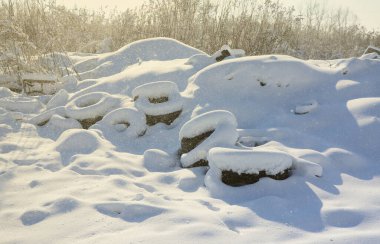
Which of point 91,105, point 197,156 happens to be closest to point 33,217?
point 197,156

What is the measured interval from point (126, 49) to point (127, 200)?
12.8ft

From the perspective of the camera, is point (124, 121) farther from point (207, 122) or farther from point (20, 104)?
point (20, 104)

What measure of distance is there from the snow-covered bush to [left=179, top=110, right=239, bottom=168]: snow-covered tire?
386mm

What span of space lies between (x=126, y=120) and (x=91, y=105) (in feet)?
1.86

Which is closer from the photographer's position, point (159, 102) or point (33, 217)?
point (33, 217)

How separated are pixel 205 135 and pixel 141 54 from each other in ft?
9.34

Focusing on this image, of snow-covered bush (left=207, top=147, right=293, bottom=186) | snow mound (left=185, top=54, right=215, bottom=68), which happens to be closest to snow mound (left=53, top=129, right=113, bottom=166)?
snow-covered bush (left=207, top=147, right=293, bottom=186)

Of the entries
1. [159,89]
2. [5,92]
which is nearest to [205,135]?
[159,89]

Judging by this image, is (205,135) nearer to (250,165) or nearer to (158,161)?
(158,161)

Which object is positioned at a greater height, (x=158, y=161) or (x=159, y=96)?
(x=159, y=96)

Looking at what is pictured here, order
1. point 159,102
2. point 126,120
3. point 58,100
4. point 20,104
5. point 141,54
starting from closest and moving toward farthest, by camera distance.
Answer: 1. point 126,120
2. point 159,102
3. point 20,104
4. point 58,100
5. point 141,54

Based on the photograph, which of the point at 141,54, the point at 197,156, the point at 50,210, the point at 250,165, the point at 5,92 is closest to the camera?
the point at 50,210

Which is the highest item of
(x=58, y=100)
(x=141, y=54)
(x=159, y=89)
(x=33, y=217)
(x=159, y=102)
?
(x=141, y=54)

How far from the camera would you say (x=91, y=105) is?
14.8 ft
